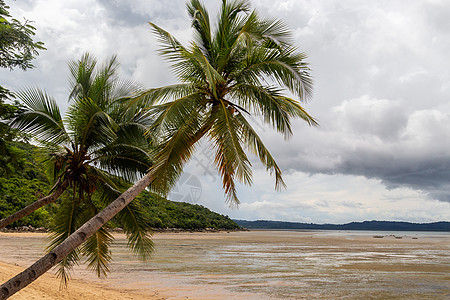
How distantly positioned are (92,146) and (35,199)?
142 feet

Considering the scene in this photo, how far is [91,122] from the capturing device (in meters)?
8.15

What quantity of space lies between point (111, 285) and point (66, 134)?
7.50 m

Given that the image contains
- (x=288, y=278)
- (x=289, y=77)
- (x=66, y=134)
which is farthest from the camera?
(x=288, y=278)

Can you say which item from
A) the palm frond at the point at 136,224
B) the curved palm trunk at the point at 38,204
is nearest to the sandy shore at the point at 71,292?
the curved palm trunk at the point at 38,204

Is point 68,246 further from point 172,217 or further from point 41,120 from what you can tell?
point 172,217

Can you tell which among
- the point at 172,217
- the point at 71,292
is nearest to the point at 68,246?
the point at 71,292

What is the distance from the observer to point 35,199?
4653 cm

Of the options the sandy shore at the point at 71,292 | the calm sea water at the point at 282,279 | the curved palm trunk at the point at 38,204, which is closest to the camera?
the curved palm trunk at the point at 38,204

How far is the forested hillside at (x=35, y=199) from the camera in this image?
31.4ft

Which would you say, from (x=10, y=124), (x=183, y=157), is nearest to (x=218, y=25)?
(x=183, y=157)

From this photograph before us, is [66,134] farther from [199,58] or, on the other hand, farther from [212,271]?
[212,271]

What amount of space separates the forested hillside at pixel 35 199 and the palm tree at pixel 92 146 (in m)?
0.55

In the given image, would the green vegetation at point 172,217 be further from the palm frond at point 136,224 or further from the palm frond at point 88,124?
the palm frond at point 88,124

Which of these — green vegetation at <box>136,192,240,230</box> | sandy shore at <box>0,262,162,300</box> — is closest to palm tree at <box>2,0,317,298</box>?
sandy shore at <box>0,262,162,300</box>
